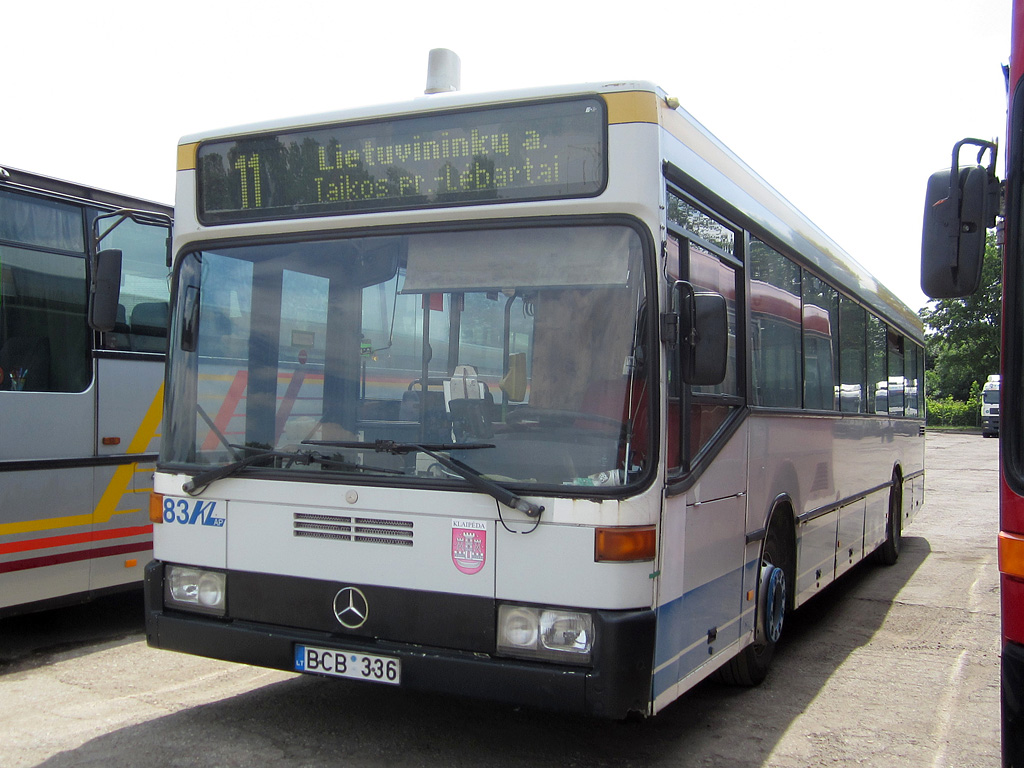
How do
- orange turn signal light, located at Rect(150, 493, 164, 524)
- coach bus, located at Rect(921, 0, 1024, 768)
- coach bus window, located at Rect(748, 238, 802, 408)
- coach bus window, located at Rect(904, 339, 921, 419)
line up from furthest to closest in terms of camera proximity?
coach bus window, located at Rect(904, 339, 921, 419) < coach bus window, located at Rect(748, 238, 802, 408) < orange turn signal light, located at Rect(150, 493, 164, 524) < coach bus, located at Rect(921, 0, 1024, 768)

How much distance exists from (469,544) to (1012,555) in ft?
6.72

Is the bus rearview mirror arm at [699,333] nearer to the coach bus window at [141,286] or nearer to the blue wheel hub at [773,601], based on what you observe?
the blue wheel hub at [773,601]

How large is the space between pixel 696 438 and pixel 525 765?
67.2 inches

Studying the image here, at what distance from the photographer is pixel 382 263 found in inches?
175

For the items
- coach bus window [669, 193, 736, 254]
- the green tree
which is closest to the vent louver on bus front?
coach bus window [669, 193, 736, 254]

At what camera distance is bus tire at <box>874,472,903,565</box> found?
1095 cm

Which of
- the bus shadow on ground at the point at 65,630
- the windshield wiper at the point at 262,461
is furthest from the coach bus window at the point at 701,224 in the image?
the bus shadow on ground at the point at 65,630

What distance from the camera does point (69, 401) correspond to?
673 centimetres

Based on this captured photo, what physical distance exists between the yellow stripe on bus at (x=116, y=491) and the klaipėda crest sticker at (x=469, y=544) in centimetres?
323

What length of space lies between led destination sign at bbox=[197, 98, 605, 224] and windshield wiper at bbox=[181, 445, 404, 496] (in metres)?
1.14

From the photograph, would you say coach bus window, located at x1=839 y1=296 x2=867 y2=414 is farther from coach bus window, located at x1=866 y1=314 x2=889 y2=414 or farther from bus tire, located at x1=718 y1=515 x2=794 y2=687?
bus tire, located at x1=718 y1=515 x2=794 y2=687

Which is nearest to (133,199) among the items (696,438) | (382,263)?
(382,263)

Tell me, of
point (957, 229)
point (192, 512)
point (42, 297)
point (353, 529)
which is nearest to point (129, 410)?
point (42, 297)

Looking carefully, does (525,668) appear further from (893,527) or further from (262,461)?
(893,527)
